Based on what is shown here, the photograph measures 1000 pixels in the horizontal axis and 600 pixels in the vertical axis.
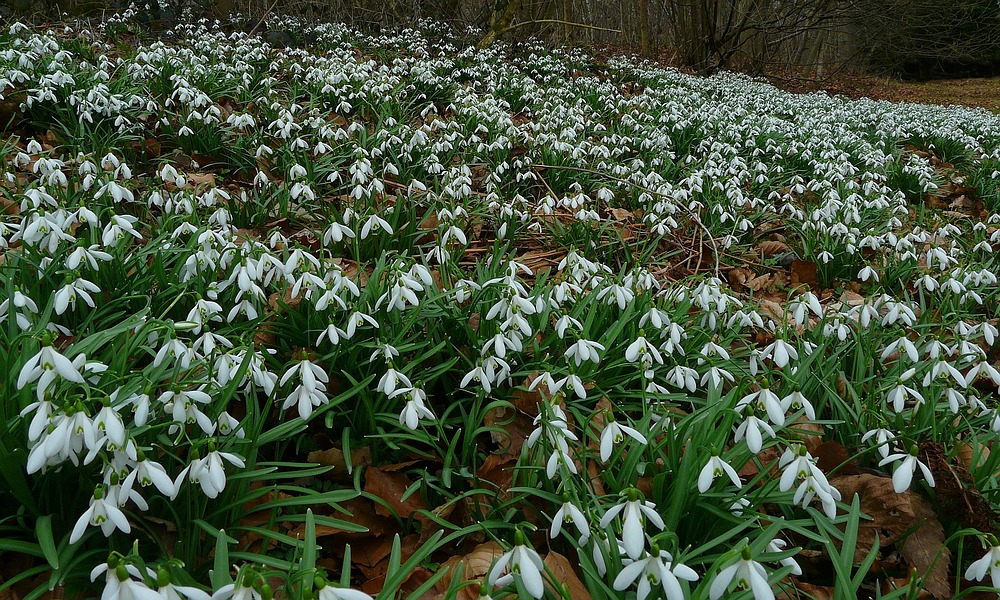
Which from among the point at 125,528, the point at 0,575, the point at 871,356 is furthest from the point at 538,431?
the point at 871,356

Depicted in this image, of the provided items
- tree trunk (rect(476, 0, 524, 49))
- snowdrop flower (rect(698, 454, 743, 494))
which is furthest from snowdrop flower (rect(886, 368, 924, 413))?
tree trunk (rect(476, 0, 524, 49))

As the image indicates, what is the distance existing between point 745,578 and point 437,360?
1.42m

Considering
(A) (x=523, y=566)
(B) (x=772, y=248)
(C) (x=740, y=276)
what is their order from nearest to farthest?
(A) (x=523, y=566) → (C) (x=740, y=276) → (B) (x=772, y=248)

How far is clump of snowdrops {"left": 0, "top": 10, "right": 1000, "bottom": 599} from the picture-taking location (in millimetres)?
1342

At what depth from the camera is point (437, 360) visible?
233 centimetres

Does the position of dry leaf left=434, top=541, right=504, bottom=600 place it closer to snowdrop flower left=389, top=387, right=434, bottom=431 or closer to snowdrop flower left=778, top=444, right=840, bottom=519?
snowdrop flower left=389, top=387, right=434, bottom=431

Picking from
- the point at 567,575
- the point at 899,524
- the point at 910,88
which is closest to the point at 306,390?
the point at 567,575

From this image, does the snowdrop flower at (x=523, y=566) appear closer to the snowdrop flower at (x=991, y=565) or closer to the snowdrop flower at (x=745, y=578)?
the snowdrop flower at (x=745, y=578)

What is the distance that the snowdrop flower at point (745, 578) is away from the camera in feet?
3.53

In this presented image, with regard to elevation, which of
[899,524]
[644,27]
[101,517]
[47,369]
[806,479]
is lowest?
[899,524]

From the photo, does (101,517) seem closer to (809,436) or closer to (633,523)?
(633,523)

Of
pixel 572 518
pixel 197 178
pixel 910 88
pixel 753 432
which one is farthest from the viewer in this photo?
pixel 910 88

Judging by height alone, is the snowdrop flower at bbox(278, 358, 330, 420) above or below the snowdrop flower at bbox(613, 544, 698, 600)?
above

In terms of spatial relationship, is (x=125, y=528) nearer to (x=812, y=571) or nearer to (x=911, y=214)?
(x=812, y=571)
